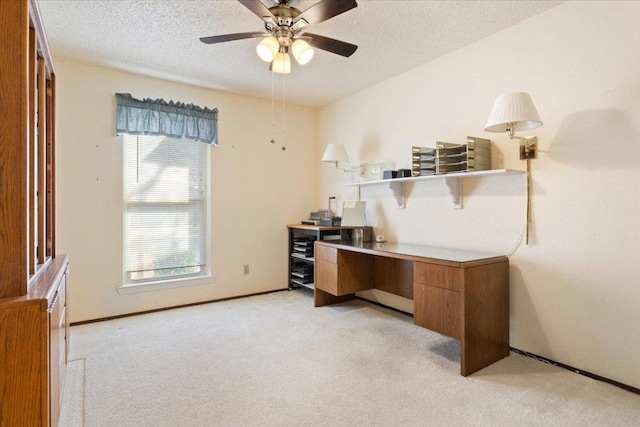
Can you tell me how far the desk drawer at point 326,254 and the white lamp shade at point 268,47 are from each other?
1854mm

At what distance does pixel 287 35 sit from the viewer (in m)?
2.21

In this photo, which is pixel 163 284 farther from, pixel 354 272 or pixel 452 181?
pixel 452 181

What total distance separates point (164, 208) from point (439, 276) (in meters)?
2.83

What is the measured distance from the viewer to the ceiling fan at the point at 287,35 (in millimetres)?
1971

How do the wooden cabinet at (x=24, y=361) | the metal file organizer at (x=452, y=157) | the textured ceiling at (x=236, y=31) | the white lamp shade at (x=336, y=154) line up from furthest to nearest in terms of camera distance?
the white lamp shade at (x=336, y=154)
the metal file organizer at (x=452, y=157)
the textured ceiling at (x=236, y=31)
the wooden cabinet at (x=24, y=361)

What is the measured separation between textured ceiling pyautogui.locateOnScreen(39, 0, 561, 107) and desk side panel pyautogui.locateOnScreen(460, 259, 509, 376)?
1737 mm

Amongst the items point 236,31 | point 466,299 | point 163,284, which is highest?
point 236,31

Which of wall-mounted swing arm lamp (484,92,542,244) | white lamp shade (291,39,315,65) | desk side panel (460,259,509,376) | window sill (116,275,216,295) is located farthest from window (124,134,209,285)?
wall-mounted swing arm lamp (484,92,542,244)

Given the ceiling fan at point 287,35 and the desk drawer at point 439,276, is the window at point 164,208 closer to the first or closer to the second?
the ceiling fan at point 287,35

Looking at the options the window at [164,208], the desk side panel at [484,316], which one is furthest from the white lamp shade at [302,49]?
the window at [164,208]

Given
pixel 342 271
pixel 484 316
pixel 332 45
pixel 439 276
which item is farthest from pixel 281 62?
pixel 484 316

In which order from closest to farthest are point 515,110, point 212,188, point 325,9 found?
point 325,9 → point 515,110 → point 212,188

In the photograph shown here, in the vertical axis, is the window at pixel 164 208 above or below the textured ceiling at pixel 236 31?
below

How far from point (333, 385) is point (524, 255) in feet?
5.33
